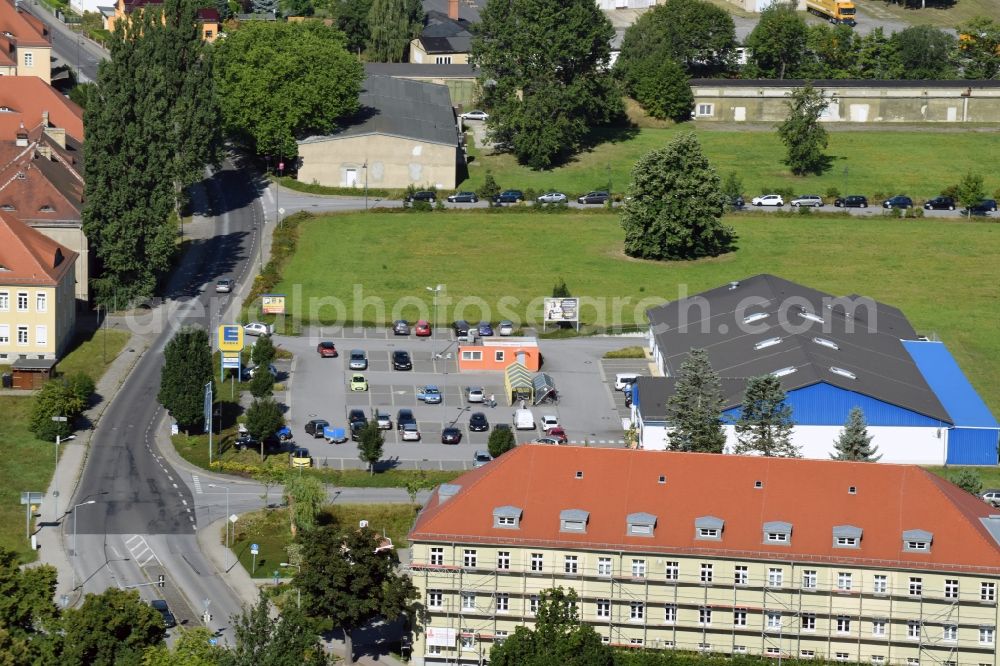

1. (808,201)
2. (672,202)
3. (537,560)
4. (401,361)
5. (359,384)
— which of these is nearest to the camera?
(537,560)

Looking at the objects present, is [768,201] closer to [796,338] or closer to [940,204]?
[940,204]

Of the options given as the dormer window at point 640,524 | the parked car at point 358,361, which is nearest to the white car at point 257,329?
the parked car at point 358,361

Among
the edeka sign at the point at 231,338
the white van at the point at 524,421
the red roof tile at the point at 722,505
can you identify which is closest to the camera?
the red roof tile at the point at 722,505

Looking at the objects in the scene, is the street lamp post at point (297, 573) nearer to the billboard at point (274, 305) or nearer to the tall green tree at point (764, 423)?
the tall green tree at point (764, 423)

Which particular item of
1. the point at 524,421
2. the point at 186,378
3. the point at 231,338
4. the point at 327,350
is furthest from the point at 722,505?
the point at 327,350

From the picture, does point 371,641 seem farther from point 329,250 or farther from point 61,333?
point 329,250

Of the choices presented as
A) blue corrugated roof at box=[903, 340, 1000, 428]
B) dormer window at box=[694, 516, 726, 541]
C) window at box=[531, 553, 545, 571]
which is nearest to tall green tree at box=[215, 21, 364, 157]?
blue corrugated roof at box=[903, 340, 1000, 428]

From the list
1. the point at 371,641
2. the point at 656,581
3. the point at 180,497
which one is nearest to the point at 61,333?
the point at 180,497
